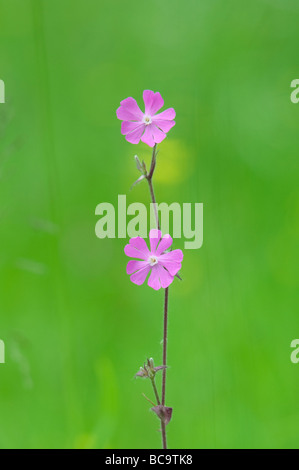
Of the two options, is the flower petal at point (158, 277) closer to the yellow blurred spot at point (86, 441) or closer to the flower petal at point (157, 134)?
the flower petal at point (157, 134)

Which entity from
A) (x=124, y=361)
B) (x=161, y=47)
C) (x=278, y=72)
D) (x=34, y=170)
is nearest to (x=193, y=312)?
(x=124, y=361)

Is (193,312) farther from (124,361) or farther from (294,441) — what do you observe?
(294,441)

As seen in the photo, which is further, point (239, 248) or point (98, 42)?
point (98, 42)

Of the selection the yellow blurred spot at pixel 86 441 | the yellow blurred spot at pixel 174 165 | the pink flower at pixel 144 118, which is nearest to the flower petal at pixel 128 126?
the pink flower at pixel 144 118

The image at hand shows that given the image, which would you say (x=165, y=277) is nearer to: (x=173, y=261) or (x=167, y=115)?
(x=173, y=261)

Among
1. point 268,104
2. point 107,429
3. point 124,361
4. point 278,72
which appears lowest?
point 107,429

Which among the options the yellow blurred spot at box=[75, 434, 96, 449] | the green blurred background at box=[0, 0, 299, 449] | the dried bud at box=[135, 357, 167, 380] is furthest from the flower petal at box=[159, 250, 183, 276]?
the yellow blurred spot at box=[75, 434, 96, 449]

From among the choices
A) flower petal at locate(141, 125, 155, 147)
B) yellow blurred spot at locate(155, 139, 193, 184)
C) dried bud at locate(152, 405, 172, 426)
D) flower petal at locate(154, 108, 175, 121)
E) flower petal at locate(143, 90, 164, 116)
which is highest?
yellow blurred spot at locate(155, 139, 193, 184)

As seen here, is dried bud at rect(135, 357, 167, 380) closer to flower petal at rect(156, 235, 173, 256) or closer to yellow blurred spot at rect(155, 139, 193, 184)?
flower petal at rect(156, 235, 173, 256)
